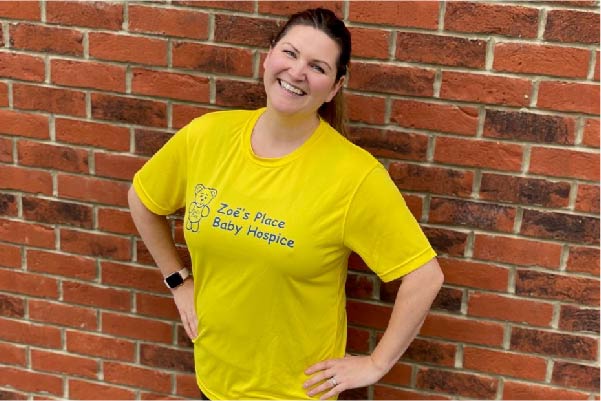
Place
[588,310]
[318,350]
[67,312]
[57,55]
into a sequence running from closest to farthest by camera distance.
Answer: [318,350] < [588,310] < [57,55] < [67,312]

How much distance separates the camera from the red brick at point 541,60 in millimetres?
2244

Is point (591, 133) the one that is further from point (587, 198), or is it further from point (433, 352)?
point (433, 352)

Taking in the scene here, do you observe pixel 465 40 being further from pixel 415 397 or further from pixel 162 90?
pixel 415 397

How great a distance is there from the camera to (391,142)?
243 centimetres

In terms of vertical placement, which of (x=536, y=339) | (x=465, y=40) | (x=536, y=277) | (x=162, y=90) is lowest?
(x=536, y=339)

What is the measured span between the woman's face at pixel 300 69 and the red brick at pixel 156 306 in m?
1.06

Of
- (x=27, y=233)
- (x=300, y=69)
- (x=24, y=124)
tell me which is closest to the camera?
(x=300, y=69)

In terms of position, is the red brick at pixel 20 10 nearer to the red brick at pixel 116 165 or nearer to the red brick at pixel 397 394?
the red brick at pixel 116 165

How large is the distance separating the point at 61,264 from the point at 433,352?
4.74 feet

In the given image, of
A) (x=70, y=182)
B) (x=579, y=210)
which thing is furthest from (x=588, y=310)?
(x=70, y=182)

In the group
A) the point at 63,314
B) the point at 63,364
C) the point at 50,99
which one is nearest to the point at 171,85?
the point at 50,99

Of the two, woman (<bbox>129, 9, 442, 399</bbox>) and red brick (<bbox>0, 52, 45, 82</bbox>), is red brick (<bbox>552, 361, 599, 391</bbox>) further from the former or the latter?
red brick (<bbox>0, 52, 45, 82</bbox>)

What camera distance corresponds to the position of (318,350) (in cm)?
224

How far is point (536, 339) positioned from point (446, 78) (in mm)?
947
